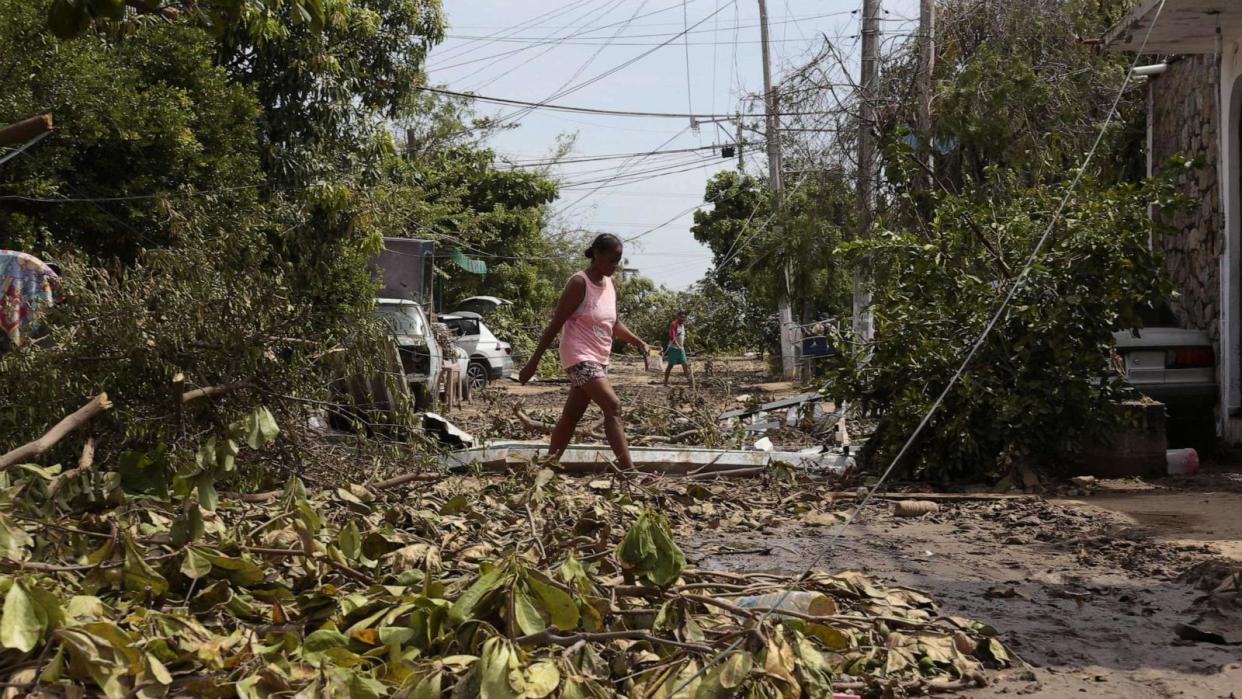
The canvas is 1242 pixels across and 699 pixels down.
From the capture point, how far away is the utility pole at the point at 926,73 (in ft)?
49.5

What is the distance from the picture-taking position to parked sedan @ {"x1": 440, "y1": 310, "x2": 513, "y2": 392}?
2605 centimetres

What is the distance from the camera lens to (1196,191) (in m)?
10.5

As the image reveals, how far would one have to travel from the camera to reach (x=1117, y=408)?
321 inches

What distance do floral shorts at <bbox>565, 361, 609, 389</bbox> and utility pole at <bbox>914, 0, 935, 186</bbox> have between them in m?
8.81

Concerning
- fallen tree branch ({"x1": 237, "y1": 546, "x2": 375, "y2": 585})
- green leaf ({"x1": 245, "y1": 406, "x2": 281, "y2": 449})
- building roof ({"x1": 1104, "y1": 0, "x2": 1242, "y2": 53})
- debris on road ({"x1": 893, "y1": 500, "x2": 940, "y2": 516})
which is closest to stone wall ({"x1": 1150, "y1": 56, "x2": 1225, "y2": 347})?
building roof ({"x1": 1104, "y1": 0, "x2": 1242, "y2": 53})

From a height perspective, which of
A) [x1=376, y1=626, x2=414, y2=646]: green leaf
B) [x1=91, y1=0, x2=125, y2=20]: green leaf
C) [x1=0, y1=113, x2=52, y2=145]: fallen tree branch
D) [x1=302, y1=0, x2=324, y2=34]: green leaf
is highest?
[x1=302, y1=0, x2=324, y2=34]: green leaf

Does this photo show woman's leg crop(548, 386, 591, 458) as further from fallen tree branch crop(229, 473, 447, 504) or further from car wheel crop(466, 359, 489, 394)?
car wheel crop(466, 359, 489, 394)

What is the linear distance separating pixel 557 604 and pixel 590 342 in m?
4.28

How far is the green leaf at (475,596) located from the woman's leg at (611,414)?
3.90 meters

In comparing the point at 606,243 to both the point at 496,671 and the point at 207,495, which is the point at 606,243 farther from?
the point at 496,671

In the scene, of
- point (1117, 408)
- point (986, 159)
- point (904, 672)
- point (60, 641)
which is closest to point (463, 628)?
point (60, 641)

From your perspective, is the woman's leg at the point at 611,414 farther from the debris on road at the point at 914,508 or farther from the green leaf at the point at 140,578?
the green leaf at the point at 140,578

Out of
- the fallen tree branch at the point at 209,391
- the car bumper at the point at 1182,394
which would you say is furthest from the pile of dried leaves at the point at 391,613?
the car bumper at the point at 1182,394

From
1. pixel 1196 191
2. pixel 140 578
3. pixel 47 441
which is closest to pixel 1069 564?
pixel 140 578
